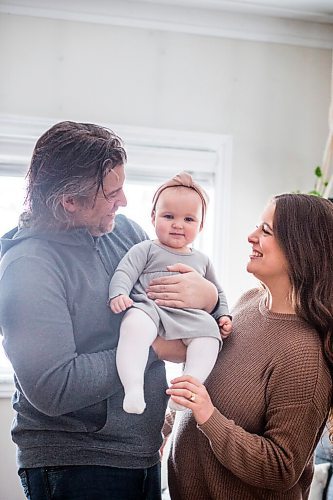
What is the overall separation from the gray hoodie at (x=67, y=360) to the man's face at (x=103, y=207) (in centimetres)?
3

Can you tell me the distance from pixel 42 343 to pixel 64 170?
406 millimetres

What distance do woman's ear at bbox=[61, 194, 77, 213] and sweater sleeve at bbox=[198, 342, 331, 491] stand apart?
601mm

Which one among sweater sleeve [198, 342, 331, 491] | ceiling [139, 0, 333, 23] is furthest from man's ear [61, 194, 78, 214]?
ceiling [139, 0, 333, 23]

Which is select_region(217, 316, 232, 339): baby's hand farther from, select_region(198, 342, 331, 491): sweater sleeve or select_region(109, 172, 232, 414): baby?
select_region(198, 342, 331, 491): sweater sleeve

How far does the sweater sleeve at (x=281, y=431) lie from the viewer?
5.00ft

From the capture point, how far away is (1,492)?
2.90m

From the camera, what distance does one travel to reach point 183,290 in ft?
5.35

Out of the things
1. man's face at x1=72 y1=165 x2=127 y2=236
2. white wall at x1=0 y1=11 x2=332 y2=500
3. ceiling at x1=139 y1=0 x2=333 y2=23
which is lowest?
man's face at x1=72 y1=165 x2=127 y2=236

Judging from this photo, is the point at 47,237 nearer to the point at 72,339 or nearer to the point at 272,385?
the point at 72,339

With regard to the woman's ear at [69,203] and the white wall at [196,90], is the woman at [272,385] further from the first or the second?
the white wall at [196,90]

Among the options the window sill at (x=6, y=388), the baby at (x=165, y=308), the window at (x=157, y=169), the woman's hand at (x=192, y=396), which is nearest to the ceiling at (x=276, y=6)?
the window at (x=157, y=169)

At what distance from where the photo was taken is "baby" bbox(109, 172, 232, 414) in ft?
4.91

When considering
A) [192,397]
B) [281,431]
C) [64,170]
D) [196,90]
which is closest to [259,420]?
[281,431]

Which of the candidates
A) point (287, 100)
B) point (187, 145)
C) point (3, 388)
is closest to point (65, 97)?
point (187, 145)
